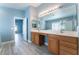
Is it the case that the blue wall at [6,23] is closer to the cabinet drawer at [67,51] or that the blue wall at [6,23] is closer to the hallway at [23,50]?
the hallway at [23,50]

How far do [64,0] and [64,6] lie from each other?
1.32 meters

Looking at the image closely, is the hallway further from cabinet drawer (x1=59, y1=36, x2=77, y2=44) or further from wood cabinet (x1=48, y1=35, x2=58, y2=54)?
cabinet drawer (x1=59, y1=36, x2=77, y2=44)

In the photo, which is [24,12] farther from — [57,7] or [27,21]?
[57,7]

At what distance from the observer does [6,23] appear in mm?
3580

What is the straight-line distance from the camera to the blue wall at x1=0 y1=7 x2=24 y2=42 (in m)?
3.45

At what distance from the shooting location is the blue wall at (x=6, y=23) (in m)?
3.45

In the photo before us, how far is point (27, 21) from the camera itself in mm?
4918

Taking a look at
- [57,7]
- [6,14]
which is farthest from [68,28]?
[6,14]


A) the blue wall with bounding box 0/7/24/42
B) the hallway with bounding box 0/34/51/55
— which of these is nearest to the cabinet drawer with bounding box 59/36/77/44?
the hallway with bounding box 0/34/51/55

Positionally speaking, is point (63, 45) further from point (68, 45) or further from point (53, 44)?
point (53, 44)

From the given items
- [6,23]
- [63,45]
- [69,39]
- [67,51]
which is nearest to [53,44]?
[63,45]

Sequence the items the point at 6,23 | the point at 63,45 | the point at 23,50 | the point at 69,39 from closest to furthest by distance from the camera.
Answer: the point at 69,39 < the point at 63,45 < the point at 23,50 < the point at 6,23

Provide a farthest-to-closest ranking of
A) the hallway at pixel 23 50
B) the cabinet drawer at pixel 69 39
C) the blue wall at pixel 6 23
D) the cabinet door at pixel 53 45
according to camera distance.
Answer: the blue wall at pixel 6 23, the hallway at pixel 23 50, the cabinet door at pixel 53 45, the cabinet drawer at pixel 69 39

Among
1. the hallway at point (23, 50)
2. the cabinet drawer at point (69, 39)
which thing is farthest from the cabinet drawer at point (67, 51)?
the hallway at point (23, 50)
